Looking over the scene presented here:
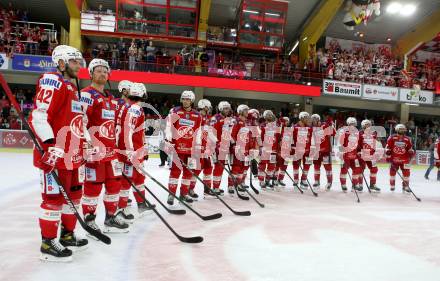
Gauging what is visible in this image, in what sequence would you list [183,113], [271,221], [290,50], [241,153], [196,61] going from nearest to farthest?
[271,221]
[183,113]
[241,153]
[196,61]
[290,50]

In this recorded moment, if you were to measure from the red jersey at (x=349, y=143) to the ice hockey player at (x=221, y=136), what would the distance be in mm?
2985

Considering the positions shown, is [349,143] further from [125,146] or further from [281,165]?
[125,146]

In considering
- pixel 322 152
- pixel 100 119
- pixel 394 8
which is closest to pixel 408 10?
pixel 394 8

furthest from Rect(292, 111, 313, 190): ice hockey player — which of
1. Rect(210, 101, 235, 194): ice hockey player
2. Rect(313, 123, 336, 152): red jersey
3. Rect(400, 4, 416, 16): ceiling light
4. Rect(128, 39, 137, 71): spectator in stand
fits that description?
Rect(400, 4, 416, 16): ceiling light

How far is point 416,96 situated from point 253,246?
62.9ft

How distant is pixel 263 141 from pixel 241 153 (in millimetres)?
1253

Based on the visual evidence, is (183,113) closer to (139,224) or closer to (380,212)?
(139,224)

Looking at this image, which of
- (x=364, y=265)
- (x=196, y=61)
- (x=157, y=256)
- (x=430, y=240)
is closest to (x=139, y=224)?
(x=157, y=256)

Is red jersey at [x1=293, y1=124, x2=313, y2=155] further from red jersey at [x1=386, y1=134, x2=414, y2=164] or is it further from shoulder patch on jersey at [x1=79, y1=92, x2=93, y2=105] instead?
shoulder patch on jersey at [x1=79, y1=92, x2=93, y2=105]

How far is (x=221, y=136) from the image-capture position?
6984 millimetres

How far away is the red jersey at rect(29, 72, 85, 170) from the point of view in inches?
112

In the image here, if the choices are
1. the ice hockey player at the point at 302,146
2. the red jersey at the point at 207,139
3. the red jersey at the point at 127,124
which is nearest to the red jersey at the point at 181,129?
the red jersey at the point at 207,139

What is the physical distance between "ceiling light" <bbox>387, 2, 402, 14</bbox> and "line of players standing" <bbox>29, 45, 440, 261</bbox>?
47.6 feet

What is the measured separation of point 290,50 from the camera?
2334 cm
